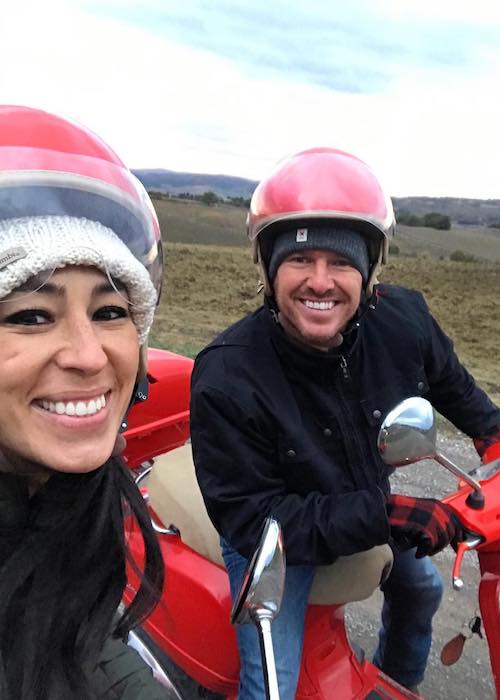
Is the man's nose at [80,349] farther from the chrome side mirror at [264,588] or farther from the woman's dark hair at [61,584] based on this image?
the chrome side mirror at [264,588]

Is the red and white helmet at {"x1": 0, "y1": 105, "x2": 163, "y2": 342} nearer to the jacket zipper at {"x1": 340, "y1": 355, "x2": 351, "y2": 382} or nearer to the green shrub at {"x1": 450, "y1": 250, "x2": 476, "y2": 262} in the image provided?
the jacket zipper at {"x1": 340, "y1": 355, "x2": 351, "y2": 382}

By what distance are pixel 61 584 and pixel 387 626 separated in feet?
5.28

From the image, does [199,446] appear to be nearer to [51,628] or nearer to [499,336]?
[51,628]

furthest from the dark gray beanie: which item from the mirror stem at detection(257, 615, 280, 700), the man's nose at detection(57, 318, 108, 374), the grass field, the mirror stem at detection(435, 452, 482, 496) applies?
the grass field

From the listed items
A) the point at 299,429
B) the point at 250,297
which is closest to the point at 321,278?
the point at 299,429

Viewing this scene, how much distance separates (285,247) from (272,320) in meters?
0.20

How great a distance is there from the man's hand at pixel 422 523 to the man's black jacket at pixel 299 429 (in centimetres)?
3

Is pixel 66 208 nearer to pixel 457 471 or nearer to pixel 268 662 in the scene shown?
pixel 268 662

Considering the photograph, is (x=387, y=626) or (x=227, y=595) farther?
(x=387, y=626)

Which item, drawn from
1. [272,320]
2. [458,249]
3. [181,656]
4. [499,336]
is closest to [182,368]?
[272,320]

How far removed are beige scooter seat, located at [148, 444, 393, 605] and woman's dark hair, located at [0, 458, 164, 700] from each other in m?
0.76

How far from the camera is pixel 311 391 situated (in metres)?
1.86

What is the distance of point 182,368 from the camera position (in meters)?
2.62

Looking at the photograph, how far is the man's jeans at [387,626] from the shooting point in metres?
1.87
